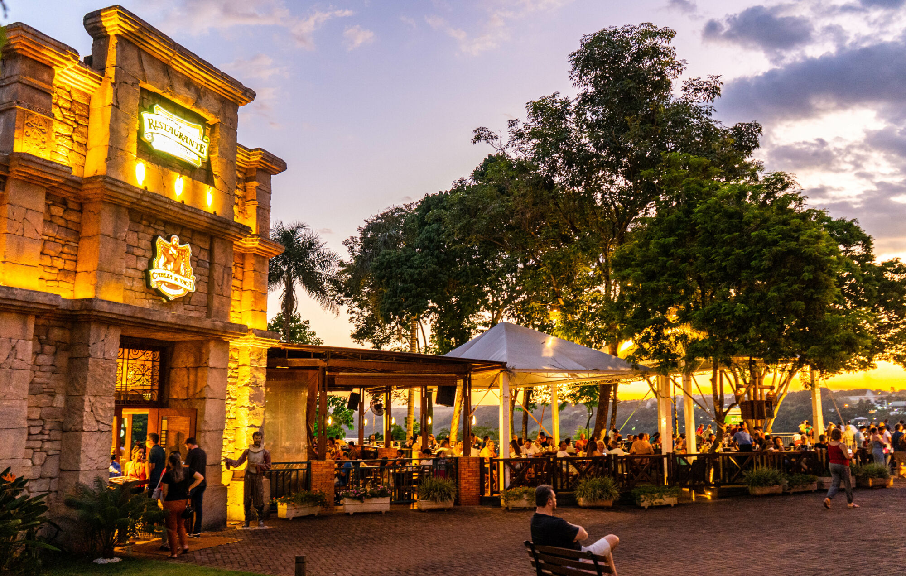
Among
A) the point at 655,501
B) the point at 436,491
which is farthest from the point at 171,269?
the point at 655,501

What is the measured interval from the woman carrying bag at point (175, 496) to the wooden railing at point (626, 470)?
7570 millimetres

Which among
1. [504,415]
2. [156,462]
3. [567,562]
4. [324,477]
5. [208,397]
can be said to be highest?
[208,397]

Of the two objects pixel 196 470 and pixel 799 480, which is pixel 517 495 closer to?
pixel 196 470

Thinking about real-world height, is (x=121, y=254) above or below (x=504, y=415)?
above

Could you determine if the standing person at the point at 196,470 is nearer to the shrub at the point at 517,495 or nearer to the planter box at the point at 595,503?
the shrub at the point at 517,495

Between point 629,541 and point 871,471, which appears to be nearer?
point 629,541

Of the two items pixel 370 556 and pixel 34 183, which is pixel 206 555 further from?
pixel 34 183

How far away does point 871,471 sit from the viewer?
1864 centimetres

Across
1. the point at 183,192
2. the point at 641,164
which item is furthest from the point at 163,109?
the point at 641,164

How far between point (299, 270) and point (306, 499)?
823 inches

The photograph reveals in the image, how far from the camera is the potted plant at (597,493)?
15.3 m

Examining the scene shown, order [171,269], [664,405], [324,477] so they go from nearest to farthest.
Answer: [171,269]
[324,477]
[664,405]

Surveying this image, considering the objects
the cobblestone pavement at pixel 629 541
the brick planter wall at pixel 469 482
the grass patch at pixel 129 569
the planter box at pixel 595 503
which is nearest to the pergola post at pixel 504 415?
the brick planter wall at pixel 469 482

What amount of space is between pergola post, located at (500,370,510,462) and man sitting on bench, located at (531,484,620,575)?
402 inches
